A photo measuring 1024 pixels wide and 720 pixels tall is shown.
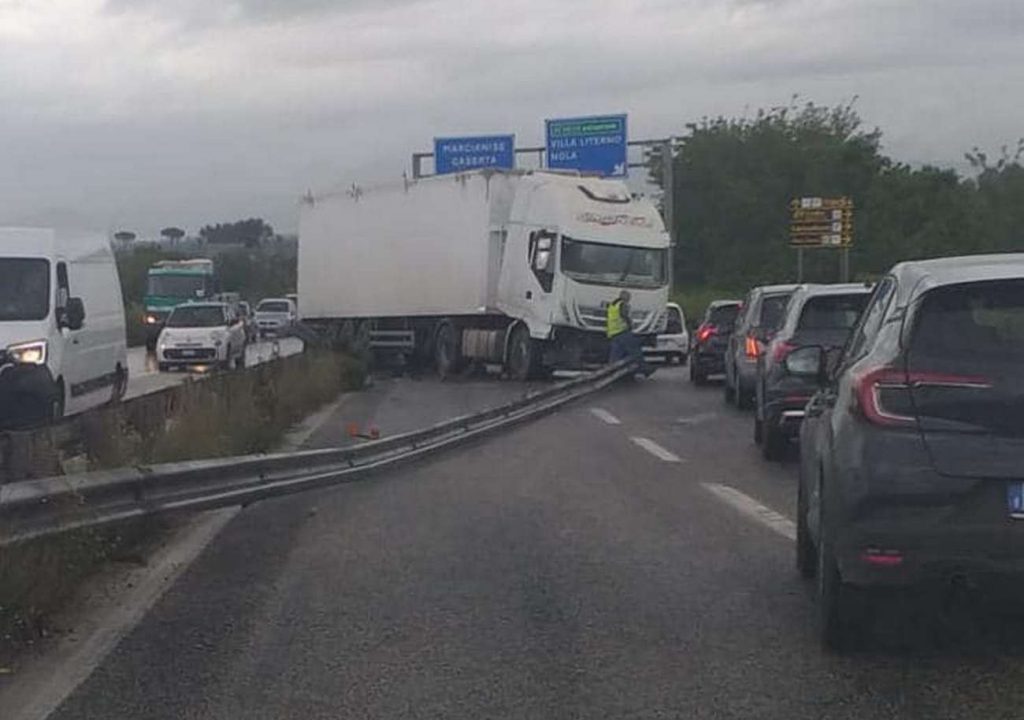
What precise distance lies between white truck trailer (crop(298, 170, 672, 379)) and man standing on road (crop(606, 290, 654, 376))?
0.88m

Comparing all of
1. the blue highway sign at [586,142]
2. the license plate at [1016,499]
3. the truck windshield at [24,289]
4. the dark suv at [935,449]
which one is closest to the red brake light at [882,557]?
the dark suv at [935,449]

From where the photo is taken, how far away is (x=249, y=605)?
9.65 meters

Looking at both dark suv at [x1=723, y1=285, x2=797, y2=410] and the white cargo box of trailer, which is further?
the white cargo box of trailer

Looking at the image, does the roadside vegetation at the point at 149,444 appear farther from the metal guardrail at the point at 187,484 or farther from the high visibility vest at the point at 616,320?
the high visibility vest at the point at 616,320

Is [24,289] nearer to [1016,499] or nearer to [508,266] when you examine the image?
[1016,499]

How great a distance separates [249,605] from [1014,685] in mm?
3958

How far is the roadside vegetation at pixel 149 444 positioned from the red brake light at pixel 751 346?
19.6 feet

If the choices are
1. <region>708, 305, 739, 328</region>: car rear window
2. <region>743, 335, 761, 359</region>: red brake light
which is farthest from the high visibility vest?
<region>743, 335, 761, 359</region>: red brake light

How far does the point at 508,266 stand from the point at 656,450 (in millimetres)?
17131

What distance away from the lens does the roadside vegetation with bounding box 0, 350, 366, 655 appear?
8922 millimetres

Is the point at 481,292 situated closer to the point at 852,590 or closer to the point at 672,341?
the point at 672,341

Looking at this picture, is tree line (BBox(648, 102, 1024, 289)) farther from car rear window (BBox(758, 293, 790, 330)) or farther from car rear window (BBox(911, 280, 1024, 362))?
car rear window (BBox(911, 280, 1024, 362))

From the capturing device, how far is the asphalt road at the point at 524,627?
743 centimetres

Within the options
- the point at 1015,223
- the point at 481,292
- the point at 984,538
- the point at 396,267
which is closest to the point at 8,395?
the point at 984,538
